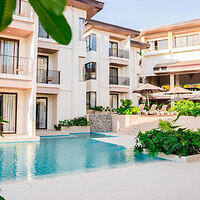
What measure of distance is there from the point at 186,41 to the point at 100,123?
60.8 feet

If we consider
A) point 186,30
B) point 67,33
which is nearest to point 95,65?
point 186,30

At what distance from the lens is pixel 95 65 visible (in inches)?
873

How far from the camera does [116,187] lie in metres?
4.65

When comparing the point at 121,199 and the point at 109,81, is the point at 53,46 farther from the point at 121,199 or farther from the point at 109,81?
the point at 121,199

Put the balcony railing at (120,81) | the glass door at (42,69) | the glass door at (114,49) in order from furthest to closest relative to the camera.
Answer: the glass door at (114,49) < the balcony railing at (120,81) < the glass door at (42,69)

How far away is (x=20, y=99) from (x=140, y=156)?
30.5 feet

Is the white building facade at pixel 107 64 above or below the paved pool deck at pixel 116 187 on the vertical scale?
above

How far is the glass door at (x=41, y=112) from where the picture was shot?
670 inches

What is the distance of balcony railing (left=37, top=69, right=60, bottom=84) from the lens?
649 inches

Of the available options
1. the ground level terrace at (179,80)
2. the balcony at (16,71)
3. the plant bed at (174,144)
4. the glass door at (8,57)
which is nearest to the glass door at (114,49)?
the ground level terrace at (179,80)

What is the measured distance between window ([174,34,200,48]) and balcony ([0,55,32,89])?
75.0 ft

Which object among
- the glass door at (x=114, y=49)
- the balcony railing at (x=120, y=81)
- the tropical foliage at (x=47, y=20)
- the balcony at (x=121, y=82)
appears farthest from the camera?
the glass door at (x=114, y=49)

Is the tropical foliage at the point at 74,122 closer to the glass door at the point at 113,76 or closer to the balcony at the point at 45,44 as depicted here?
the balcony at the point at 45,44

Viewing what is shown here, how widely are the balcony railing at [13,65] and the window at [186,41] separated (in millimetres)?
22870
